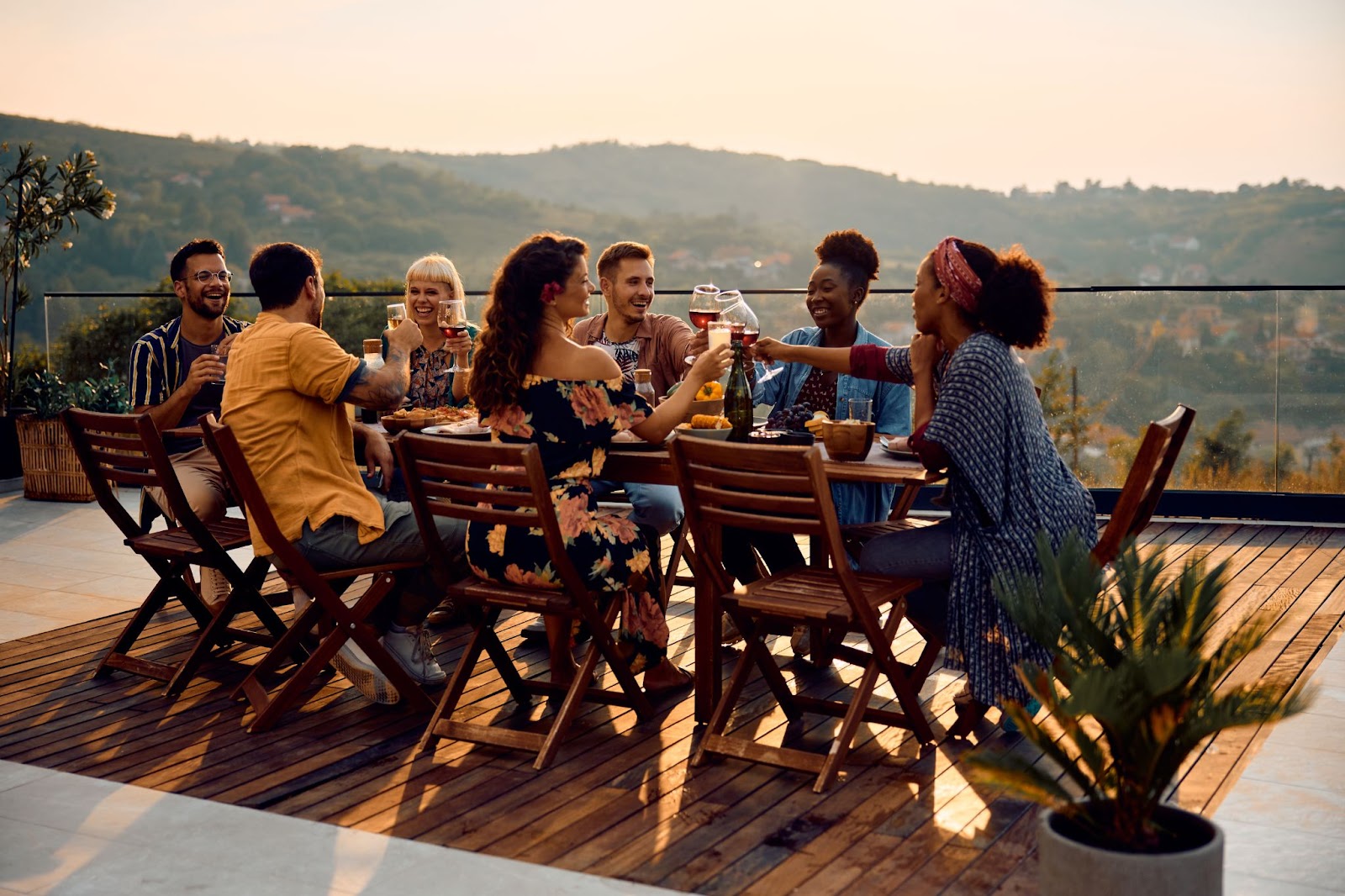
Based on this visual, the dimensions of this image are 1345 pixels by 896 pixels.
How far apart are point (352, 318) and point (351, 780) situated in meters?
6.55

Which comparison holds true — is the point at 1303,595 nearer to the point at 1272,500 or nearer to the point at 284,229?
the point at 1272,500

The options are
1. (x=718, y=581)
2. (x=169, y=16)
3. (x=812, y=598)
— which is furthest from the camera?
(x=169, y=16)

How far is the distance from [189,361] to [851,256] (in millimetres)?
2634

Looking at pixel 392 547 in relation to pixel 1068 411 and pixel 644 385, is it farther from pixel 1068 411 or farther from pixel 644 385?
pixel 1068 411

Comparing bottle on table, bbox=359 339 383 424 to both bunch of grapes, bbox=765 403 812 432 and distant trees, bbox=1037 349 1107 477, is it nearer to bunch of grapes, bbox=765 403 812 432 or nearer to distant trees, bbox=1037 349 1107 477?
bunch of grapes, bbox=765 403 812 432

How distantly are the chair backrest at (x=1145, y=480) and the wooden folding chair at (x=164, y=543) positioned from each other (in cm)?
259

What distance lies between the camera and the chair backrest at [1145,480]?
138 inches

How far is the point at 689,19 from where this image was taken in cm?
6006

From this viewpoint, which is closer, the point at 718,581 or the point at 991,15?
the point at 718,581

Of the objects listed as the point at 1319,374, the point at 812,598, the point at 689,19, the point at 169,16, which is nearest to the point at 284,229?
the point at 169,16

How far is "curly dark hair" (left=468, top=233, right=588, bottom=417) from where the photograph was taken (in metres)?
3.86

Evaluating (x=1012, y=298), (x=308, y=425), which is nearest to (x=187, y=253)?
(x=308, y=425)

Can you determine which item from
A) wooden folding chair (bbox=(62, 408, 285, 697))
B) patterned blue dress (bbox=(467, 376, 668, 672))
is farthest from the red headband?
wooden folding chair (bbox=(62, 408, 285, 697))

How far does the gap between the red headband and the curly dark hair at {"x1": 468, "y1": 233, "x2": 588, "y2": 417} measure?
1036mm
